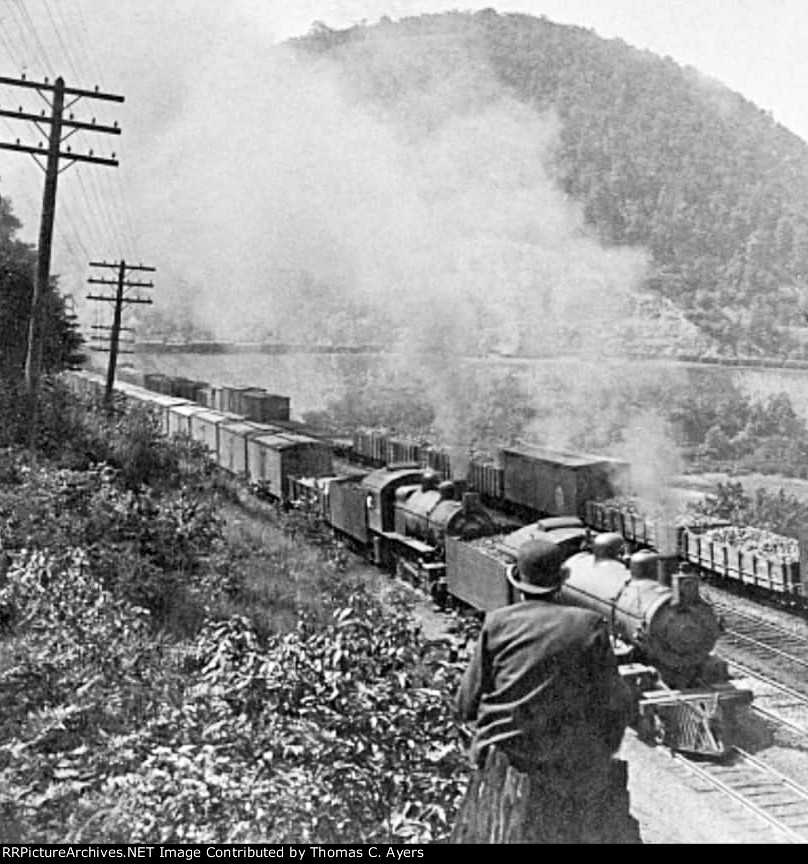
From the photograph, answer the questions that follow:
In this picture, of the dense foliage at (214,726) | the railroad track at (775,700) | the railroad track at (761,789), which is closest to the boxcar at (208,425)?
the railroad track at (775,700)

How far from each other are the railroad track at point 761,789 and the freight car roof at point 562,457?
11970 millimetres

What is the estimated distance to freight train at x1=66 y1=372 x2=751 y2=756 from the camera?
435 inches

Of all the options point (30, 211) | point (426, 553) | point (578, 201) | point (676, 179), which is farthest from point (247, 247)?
point (426, 553)

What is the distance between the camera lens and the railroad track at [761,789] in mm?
9023

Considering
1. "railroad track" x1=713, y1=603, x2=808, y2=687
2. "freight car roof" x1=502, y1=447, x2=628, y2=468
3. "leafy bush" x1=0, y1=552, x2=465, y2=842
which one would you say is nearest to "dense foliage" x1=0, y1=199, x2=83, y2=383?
"freight car roof" x1=502, y1=447, x2=628, y2=468

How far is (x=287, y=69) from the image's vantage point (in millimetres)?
100875

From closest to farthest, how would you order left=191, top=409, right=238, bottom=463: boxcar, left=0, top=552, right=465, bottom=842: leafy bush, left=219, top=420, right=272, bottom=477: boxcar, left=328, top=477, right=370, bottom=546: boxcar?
left=0, top=552, right=465, bottom=842: leafy bush
left=328, top=477, right=370, bottom=546: boxcar
left=219, top=420, right=272, bottom=477: boxcar
left=191, top=409, right=238, bottom=463: boxcar

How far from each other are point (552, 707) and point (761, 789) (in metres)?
7.09

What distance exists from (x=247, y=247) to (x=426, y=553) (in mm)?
61193

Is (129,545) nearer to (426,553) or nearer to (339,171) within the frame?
(426,553)

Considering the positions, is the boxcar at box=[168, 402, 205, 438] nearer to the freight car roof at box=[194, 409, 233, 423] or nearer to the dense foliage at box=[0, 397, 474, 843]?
the freight car roof at box=[194, 409, 233, 423]

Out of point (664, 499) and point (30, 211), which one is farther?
point (30, 211)

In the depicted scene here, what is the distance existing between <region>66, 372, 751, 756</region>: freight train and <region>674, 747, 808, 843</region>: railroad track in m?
0.25

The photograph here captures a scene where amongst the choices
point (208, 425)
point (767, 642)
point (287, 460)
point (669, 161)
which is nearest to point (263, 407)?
point (208, 425)
